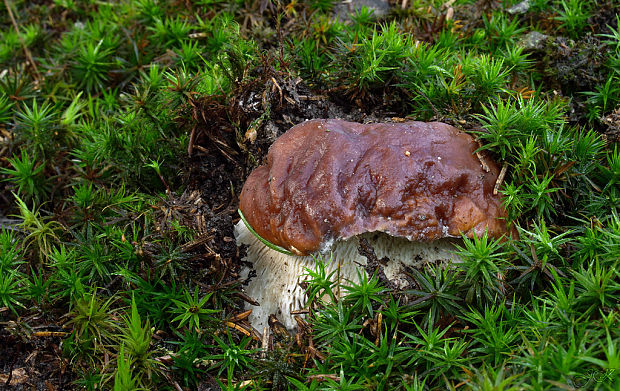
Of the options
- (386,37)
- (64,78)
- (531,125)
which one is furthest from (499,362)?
(64,78)

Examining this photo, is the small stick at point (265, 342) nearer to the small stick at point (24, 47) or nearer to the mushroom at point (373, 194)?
the mushroom at point (373, 194)

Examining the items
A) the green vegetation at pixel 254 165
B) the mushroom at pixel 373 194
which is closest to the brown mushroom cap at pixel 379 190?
the mushroom at pixel 373 194

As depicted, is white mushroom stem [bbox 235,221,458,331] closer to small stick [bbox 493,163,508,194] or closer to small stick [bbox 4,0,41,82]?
small stick [bbox 493,163,508,194]

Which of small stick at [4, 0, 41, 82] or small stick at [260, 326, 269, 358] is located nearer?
small stick at [260, 326, 269, 358]

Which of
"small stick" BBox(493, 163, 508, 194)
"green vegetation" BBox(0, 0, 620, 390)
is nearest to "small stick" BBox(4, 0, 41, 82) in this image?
"green vegetation" BBox(0, 0, 620, 390)

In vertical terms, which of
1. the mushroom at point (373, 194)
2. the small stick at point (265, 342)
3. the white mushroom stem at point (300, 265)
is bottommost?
the small stick at point (265, 342)

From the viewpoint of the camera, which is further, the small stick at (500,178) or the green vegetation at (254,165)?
the small stick at (500,178)

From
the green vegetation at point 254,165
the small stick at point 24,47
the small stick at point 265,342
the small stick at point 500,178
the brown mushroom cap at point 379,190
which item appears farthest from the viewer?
the small stick at point 24,47

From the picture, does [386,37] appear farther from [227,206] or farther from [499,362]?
[499,362]
